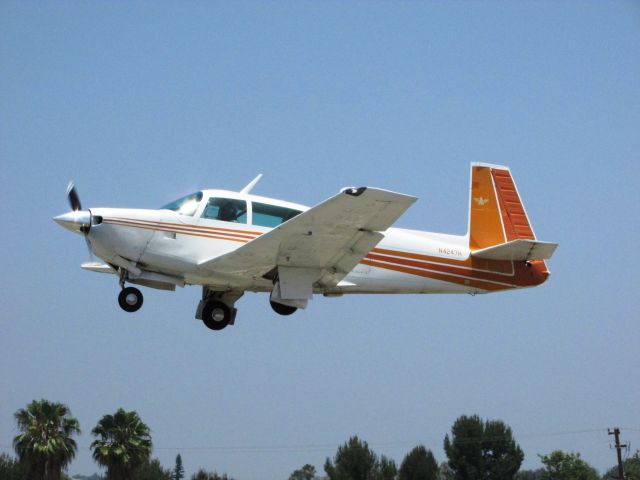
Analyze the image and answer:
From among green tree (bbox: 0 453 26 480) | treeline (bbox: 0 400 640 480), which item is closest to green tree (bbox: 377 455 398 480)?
treeline (bbox: 0 400 640 480)

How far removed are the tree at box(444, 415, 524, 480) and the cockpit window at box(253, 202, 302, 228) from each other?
37192 mm

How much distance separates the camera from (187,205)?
18781 millimetres

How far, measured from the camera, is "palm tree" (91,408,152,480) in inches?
1467

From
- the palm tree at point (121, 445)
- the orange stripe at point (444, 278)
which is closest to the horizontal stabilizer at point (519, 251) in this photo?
the orange stripe at point (444, 278)

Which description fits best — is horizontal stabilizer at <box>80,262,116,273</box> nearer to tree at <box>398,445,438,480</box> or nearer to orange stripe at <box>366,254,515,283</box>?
orange stripe at <box>366,254,515,283</box>

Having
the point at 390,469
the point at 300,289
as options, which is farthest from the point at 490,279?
the point at 390,469

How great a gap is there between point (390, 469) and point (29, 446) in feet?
53.5

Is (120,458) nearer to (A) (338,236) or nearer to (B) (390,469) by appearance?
(B) (390,469)

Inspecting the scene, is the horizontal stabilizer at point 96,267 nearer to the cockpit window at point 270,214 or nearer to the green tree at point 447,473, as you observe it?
the cockpit window at point 270,214

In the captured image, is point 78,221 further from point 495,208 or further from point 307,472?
point 307,472

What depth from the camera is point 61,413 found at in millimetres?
39281

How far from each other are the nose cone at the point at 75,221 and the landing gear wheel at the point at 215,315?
120 inches

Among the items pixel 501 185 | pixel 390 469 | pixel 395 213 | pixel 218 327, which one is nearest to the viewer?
pixel 395 213

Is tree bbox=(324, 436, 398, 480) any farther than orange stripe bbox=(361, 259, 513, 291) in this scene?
Yes
